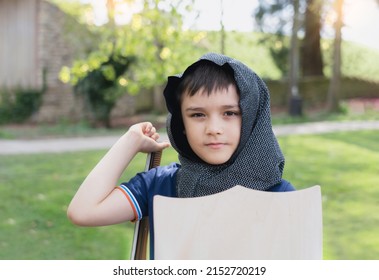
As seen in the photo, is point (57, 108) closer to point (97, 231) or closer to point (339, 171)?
point (339, 171)

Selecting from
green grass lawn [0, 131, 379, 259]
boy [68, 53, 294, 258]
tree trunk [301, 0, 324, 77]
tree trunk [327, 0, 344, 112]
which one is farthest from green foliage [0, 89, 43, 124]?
boy [68, 53, 294, 258]

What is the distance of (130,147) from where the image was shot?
162 centimetres

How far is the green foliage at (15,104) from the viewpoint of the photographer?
1405cm

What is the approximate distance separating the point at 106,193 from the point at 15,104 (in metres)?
13.1

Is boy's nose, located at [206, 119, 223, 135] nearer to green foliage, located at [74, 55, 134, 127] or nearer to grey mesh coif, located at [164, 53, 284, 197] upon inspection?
grey mesh coif, located at [164, 53, 284, 197]

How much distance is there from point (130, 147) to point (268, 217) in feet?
1.37

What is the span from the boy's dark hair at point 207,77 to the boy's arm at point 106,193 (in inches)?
7.3

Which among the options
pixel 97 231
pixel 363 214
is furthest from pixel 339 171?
pixel 97 231

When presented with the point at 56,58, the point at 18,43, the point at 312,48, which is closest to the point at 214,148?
the point at 56,58

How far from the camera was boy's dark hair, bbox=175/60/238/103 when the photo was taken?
5.05ft

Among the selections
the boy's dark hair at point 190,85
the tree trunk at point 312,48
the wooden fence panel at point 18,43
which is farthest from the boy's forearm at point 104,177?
the tree trunk at point 312,48

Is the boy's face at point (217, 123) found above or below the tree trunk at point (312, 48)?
above

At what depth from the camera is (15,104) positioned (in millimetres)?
14125

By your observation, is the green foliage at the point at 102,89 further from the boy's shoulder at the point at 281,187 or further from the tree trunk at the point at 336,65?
the boy's shoulder at the point at 281,187
